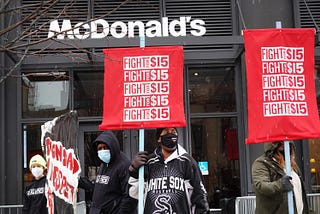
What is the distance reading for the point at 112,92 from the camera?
21.7 feet

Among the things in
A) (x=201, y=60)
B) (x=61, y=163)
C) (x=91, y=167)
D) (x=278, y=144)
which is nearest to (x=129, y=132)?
(x=91, y=167)

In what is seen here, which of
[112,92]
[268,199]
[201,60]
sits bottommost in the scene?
[268,199]

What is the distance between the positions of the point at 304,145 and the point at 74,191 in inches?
215

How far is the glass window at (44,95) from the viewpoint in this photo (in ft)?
36.8

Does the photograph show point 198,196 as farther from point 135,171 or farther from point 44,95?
point 44,95

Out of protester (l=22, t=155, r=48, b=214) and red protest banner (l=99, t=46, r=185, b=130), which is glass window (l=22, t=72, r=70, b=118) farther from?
red protest banner (l=99, t=46, r=185, b=130)

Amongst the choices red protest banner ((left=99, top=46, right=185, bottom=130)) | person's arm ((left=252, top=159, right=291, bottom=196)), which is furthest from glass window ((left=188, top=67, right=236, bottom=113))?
person's arm ((left=252, top=159, right=291, bottom=196))

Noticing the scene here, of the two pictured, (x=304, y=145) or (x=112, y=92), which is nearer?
(x=112, y=92)

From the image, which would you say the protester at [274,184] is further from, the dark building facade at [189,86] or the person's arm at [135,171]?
the dark building facade at [189,86]

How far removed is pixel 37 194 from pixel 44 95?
3355 millimetres

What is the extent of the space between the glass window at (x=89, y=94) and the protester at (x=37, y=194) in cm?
283

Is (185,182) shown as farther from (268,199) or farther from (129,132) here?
(129,132)

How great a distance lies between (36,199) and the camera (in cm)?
831

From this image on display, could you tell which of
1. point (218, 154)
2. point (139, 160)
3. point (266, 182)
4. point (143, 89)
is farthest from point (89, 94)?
point (266, 182)
